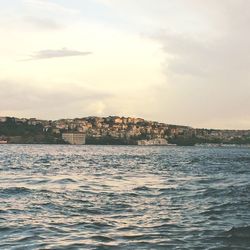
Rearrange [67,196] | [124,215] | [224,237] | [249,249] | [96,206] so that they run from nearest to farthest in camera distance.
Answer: [249,249], [224,237], [124,215], [96,206], [67,196]

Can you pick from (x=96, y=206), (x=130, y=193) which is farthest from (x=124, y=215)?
(x=130, y=193)

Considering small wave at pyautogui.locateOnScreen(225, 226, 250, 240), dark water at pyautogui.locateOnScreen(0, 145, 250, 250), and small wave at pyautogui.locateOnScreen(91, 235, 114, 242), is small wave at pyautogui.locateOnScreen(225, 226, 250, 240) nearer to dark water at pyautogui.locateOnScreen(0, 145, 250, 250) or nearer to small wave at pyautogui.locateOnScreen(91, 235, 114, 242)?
dark water at pyautogui.locateOnScreen(0, 145, 250, 250)

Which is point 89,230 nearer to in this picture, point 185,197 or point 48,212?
point 48,212

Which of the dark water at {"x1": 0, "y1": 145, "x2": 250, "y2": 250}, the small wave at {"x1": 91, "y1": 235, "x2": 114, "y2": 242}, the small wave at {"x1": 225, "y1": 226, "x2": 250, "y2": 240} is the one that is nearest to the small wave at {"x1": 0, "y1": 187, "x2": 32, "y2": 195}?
the dark water at {"x1": 0, "y1": 145, "x2": 250, "y2": 250}

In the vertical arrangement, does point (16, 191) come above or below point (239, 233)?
below

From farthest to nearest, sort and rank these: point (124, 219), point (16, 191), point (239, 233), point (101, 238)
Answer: point (16, 191), point (124, 219), point (239, 233), point (101, 238)

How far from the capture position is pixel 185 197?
25047 millimetres

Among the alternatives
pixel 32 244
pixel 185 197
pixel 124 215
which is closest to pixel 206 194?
pixel 185 197

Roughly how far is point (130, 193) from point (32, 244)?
13658 mm

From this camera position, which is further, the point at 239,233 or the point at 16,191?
the point at 16,191

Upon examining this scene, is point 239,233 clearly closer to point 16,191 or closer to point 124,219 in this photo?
point 124,219

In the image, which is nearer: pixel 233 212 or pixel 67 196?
pixel 233 212

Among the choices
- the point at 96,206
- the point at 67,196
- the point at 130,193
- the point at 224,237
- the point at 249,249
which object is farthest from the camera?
the point at 130,193

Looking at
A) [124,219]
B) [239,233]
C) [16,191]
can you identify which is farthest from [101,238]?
[16,191]
